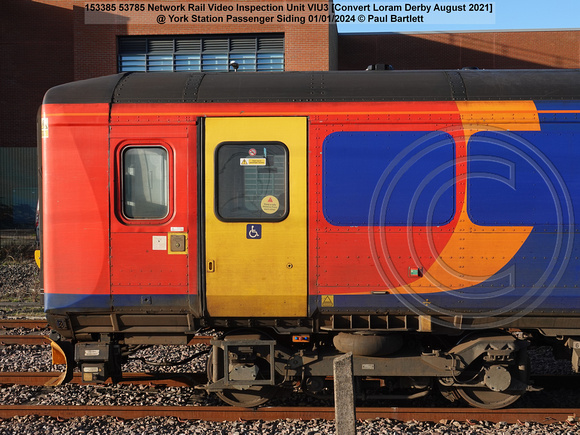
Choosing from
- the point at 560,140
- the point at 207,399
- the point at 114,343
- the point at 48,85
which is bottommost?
the point at 207,399

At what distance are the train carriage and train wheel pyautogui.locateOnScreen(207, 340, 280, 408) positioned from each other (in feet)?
1.00

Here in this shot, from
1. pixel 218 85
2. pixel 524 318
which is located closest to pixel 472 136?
pixel 524 318

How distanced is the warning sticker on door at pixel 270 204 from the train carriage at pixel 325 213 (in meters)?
0.03

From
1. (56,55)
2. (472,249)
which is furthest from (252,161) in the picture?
(56,55)

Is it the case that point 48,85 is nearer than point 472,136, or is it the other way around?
point 472,136

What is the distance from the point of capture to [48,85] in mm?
26969

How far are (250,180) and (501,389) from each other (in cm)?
349

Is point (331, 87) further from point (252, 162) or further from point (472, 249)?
point (472, 249)

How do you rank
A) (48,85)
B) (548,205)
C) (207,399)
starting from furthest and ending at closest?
(48,85) < (207,399) < (548,205)

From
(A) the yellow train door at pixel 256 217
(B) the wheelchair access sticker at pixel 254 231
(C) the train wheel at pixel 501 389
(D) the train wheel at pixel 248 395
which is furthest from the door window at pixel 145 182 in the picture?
(C) the train wheel at pixel 501 389

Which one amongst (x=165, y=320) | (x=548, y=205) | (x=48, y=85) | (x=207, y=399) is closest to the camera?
(x=548, y=205)

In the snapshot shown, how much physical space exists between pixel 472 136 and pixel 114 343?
4477mm

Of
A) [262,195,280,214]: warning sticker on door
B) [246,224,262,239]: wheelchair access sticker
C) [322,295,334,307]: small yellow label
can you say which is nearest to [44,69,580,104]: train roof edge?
[262,195,280,214]: warning sticker on door

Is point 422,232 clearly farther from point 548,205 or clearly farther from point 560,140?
point 560,140
